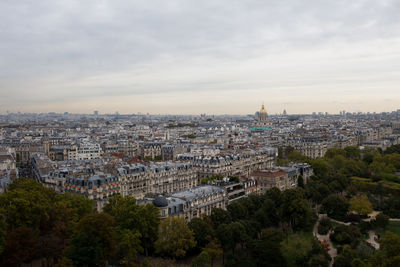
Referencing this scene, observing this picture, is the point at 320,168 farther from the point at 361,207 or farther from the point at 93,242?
the point at 93,242

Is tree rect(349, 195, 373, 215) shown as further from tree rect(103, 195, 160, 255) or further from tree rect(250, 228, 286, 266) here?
tree rect(103, 195, 160, 255)

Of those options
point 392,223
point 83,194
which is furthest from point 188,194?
point 392,223

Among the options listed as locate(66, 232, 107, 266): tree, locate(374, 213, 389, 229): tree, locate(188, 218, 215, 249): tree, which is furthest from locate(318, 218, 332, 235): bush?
locate(66, 232, 107, 266): tree

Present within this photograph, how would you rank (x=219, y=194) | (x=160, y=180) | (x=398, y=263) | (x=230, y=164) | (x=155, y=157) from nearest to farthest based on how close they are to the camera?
(x=398, y=263), (x=219, y=194), (x=160, y=180), (x=230, y=164), (x=155, y=157)

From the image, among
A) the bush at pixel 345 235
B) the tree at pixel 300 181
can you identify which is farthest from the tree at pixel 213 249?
the tree at pixel 300 181

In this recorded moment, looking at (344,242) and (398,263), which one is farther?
(344,242)

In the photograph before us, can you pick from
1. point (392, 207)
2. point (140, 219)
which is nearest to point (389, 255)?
point (140, 219)

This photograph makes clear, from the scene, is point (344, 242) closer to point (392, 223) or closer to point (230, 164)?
point (392, 223)

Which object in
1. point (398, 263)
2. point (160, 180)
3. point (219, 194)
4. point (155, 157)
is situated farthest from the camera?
point (155, 157)
